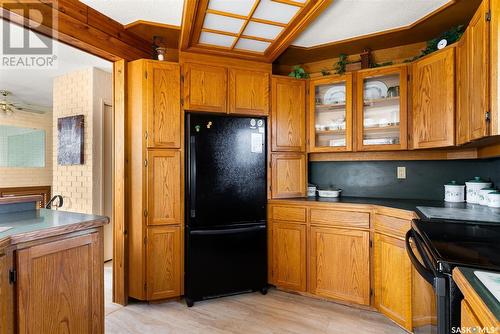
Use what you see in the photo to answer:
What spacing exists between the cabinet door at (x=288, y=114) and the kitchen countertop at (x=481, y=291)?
200 centimetres

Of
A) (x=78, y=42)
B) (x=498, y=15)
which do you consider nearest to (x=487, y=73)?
(x=498, y=15)

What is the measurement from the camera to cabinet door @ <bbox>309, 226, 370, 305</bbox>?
234 centimetres

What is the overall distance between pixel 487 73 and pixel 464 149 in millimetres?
1083

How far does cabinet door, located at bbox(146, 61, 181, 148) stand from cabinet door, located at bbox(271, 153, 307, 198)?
3.19ft

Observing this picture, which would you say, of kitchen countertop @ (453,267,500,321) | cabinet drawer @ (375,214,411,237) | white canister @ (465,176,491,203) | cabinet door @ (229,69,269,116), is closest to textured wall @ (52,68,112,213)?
cabinet door @ (229,69,269,116)

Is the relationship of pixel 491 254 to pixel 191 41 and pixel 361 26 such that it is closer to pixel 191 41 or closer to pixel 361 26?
pixel 361 26

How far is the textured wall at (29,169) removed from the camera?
543 centimetres

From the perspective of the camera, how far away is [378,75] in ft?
8.46

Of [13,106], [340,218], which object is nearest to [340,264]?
[340,218]

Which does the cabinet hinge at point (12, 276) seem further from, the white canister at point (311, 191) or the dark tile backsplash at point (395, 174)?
the dark tile backsplash at point (395, 174)

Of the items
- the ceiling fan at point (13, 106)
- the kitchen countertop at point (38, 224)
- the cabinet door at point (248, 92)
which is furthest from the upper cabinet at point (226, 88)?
the ceiling fan at point (13, 106)

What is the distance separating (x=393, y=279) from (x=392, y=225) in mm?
416

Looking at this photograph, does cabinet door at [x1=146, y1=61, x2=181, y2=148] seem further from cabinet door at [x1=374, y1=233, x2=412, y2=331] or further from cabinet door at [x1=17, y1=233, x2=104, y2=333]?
cabinet door at [x1=374, y1=233, x2=412, y2=331]

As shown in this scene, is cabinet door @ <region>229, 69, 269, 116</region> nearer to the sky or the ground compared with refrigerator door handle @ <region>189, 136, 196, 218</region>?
nearer to the sky
